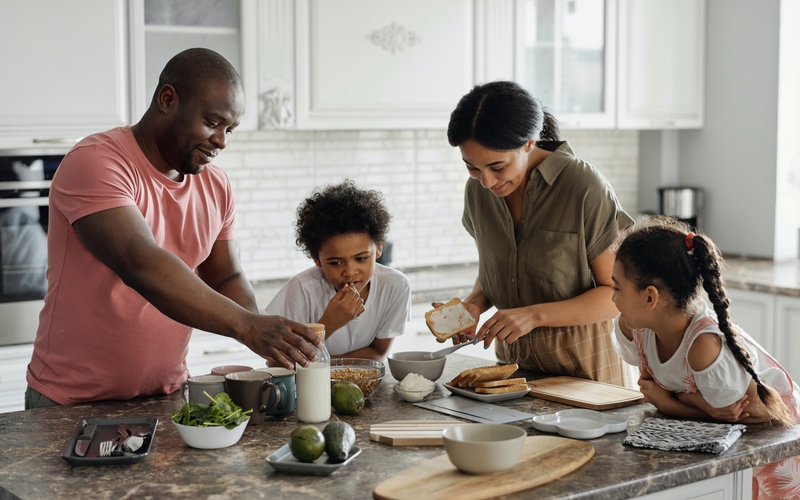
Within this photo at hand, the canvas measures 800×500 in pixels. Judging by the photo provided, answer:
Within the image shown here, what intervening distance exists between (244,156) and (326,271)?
1.74m

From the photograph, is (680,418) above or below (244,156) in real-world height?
below

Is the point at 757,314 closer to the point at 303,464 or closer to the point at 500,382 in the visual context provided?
the point at 500,382

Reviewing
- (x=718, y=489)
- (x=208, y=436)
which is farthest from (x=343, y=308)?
(x=718, y=489)

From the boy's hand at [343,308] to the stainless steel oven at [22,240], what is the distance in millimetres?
1549

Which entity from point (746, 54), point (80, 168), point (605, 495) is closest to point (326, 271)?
point (80, 168)

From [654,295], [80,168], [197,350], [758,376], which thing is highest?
[80,168]

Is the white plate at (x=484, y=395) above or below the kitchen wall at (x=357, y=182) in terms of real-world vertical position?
below

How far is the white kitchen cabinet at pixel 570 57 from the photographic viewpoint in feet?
15.0

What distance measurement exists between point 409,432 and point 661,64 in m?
3.57

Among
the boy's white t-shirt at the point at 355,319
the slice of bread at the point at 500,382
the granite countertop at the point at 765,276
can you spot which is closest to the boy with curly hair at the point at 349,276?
the boy's white t-shirt at the point at 355,319

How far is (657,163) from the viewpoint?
5.46 metres

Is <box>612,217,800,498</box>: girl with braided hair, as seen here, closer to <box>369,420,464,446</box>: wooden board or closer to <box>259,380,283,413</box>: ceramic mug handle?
<box>369,420,464,446</box>: wooden board

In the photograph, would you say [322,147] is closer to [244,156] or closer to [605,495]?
[244,156]

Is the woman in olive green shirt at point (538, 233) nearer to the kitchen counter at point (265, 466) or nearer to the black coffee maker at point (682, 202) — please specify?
the kitchen counter at point (265, 466)
